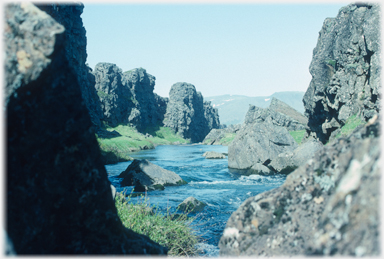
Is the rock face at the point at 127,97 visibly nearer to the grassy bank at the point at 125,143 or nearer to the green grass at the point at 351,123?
the grassy bank at the point at 125,143

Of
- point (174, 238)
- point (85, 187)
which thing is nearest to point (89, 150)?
point (85, 187)

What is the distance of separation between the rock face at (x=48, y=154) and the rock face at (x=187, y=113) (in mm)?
141522

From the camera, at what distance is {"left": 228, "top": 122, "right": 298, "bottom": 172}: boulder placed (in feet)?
98.2

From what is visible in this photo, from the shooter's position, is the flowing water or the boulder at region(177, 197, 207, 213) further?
the boulder at region(177, 197, 207, 213)

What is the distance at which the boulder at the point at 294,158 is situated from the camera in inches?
1012

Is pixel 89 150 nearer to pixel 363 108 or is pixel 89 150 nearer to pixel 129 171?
pixel 129 171

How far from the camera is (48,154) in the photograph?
3176mm

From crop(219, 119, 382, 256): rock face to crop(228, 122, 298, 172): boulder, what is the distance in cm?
2619

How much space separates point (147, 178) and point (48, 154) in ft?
52.5

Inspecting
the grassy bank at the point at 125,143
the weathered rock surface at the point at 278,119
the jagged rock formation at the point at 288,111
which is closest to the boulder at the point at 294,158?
the grassy bank at the point at 125,143

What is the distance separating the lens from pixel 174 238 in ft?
25.1

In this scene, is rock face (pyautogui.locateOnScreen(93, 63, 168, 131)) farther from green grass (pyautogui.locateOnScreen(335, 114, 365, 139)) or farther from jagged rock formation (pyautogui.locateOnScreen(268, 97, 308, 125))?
green grass (pyautogui.locateOnScreen(335, 114, 365, 139))

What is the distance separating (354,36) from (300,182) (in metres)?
27.2

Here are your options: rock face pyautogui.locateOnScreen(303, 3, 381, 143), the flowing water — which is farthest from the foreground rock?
rock face pyautogui.locateOnScreen(303, 3, 381, 143)
